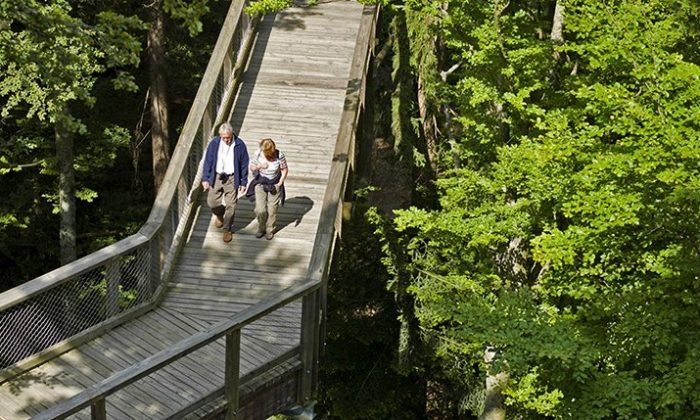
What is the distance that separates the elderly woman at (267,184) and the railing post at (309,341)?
1.98 meters

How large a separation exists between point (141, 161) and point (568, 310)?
1595 centimetres

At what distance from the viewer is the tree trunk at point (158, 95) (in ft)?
70.5

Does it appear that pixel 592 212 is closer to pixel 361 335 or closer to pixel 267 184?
pixel 267 184

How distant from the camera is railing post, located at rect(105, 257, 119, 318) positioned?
33.9ft

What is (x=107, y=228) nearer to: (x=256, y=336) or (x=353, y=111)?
(x=353, y=111)

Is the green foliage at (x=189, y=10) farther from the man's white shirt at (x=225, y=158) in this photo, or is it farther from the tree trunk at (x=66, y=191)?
the tree trunk at (x=66, y=191)

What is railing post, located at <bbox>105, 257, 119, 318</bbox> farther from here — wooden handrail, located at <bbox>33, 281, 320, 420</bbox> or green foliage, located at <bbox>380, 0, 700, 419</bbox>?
green foliage, located at <bbox>380, 0, 700, 419</bbox>

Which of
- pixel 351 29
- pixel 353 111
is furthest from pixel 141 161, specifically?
pixel 353 111

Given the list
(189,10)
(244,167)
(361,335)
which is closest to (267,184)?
(244,167)

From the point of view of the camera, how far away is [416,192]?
21406 mm

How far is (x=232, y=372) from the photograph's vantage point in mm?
9266

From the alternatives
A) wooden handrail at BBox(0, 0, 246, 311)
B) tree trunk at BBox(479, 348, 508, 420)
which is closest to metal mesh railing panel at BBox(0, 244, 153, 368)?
wooden handrail at BBox(0, 0, 246, 311)

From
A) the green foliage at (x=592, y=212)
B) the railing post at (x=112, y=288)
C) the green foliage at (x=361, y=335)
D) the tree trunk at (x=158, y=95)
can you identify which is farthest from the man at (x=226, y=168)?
the tree trunk at (x=158, y=95)

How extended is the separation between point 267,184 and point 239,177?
1.21ft
